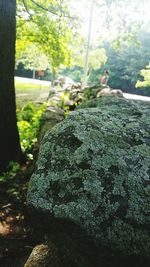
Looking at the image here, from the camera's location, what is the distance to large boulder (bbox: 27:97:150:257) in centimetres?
211

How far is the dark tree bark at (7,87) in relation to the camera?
5152 mm

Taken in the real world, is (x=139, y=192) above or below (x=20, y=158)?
above

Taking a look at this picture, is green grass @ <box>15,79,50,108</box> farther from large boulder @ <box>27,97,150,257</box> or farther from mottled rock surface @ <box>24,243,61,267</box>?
large boulder @ <box>27,97,150,257</box>

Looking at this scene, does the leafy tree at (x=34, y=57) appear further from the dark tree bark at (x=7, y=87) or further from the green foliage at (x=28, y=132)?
the dark tree bark at (x=7, y=87)

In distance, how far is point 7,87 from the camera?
5.52 meters

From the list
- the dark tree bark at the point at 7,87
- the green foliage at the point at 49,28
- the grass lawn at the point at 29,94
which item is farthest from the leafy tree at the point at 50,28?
the grass lawn at the point at 29,94

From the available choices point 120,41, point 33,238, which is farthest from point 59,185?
point 120,41

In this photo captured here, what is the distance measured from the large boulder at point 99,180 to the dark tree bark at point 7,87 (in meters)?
3.07

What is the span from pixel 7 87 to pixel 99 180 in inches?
148

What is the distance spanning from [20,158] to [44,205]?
409cm

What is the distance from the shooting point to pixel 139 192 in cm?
220

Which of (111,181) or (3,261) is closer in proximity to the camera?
(111,181)

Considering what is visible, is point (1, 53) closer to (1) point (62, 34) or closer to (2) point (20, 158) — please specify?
(2) point (20, 158)

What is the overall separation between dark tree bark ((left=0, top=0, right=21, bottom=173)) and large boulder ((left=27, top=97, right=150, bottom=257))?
307 centimetres
